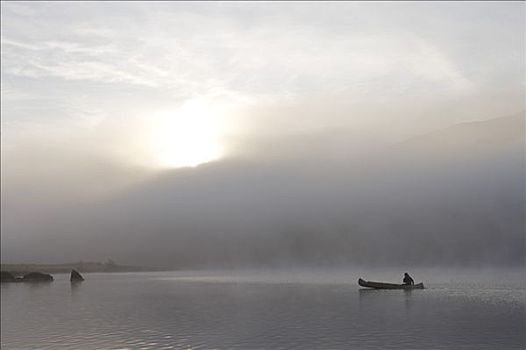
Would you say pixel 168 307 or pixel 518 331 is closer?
pixel 518 331

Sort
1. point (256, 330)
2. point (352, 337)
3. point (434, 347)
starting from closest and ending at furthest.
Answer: point (434, 347) < point (352, 337) < point (256, 330)

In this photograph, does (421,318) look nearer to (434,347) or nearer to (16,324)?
(434,347)

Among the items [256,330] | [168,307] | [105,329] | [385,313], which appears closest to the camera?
[256,330]

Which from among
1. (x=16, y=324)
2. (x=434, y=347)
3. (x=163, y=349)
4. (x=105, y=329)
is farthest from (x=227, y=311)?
(x=434, y=347)

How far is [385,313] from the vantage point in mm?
63031

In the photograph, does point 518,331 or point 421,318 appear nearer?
point 518,331

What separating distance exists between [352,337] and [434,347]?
24.3 feet

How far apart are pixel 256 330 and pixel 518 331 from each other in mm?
22444

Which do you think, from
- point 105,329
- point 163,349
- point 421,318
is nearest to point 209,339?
point 163,349

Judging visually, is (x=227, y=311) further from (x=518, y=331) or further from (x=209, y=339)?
(x=518, y=331)

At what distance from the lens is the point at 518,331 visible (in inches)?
1781

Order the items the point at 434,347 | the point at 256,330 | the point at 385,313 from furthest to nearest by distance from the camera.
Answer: the point at 385,313
the point at 256,330
the point at 434,347

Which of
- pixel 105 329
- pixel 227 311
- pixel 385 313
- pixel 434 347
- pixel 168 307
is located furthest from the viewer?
pixel 168 307

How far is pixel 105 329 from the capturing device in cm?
5281
